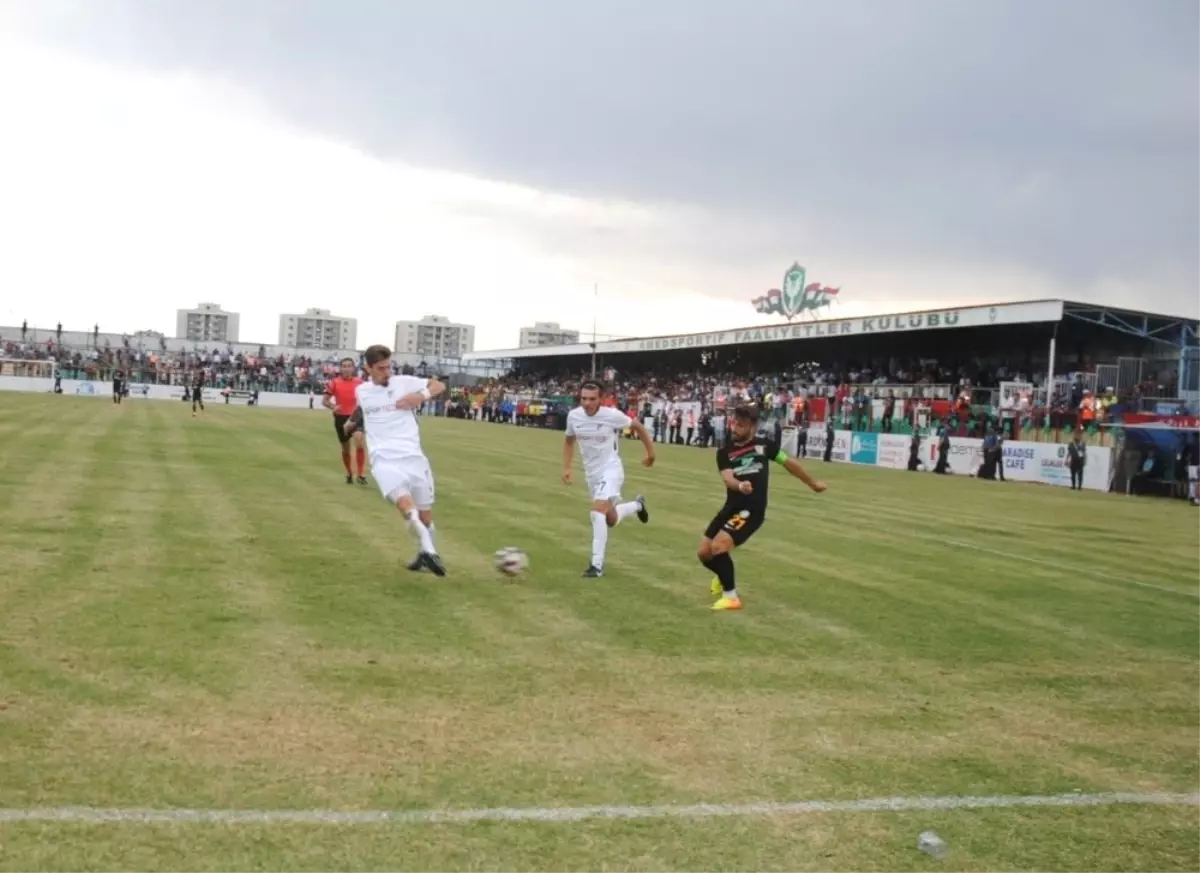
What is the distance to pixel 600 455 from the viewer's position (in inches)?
444

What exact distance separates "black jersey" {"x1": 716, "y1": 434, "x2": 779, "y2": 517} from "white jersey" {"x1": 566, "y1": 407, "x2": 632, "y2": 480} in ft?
5.69

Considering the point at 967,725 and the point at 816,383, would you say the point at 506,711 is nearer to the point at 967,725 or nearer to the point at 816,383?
the point at 967,725

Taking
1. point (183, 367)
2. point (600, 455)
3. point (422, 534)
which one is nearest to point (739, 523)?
point (600, 455)

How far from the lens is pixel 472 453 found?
3148 cm

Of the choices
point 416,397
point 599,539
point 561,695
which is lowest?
point 561,695

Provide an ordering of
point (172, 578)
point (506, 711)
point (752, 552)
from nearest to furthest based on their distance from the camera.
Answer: point (506, 711)
point (172, 578)
point (752, 552)

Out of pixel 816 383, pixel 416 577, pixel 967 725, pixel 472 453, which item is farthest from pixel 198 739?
pixel 816 383

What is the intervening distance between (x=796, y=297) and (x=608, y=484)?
160 feet

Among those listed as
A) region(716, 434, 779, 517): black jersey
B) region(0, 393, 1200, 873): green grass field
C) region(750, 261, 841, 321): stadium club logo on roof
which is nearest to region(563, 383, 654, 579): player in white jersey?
region(0, 393, 1200, 873): green grass field

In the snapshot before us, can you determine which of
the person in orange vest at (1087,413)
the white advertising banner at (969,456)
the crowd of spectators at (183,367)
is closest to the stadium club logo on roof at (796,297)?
the white advertising banner at (969,456)

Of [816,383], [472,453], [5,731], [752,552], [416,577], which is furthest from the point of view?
[816,383]

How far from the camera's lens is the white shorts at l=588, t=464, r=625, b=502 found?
434 inches

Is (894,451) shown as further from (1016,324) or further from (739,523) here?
(739,523)

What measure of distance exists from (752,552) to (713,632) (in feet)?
A: 16.4
